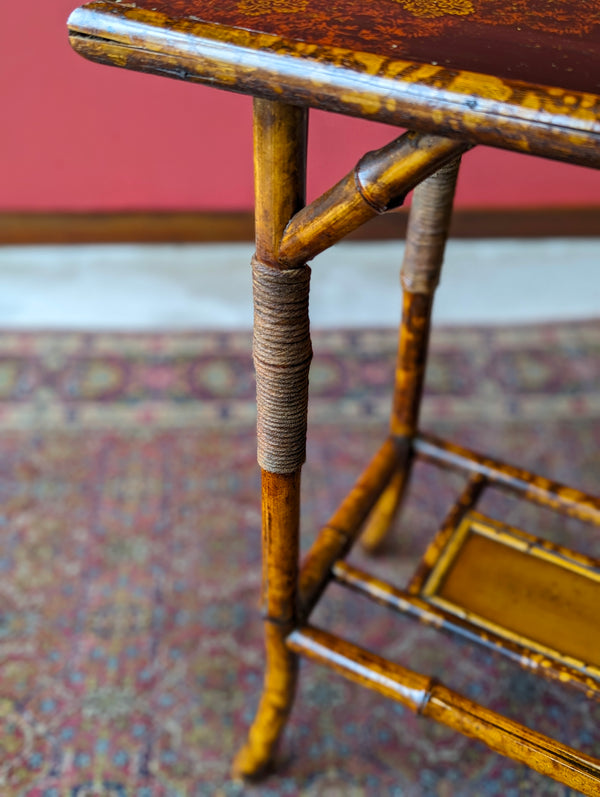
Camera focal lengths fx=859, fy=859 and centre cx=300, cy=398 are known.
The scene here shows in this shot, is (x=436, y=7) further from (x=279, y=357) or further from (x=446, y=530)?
(x=446, y=530)

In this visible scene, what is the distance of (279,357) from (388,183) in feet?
0.74

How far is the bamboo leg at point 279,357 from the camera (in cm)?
75

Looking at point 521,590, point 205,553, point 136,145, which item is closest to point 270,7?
point 521,590

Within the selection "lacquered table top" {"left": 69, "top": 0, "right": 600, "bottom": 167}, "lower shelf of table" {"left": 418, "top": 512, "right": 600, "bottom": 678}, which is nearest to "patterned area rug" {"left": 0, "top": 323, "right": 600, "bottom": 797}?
"lower shelf of table" {"left": 418, "top": 512, "right": 600, "bottom": 678}

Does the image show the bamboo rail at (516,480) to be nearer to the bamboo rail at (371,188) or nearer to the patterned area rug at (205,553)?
the patterned area rug at (205,553)

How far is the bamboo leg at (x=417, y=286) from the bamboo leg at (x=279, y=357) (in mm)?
396

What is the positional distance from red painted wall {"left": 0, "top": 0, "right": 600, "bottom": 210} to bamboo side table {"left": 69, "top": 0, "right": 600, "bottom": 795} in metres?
1.15

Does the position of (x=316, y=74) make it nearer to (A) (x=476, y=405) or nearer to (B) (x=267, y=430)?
(B) (x=267, y=430)

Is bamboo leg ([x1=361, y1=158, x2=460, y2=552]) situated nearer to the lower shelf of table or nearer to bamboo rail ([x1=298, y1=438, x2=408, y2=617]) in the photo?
bamboo rail ([x1=298, y1=438, x2=408, y2=617])

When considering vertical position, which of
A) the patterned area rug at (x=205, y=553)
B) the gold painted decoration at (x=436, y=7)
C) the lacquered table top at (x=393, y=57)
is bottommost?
the patterned area rug at (x=205, y=553)

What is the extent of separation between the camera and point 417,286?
1289 mm

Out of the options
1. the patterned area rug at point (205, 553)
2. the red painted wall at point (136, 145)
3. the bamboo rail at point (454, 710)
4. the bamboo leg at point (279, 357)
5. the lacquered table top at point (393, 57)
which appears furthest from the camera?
the red painted wall at point (136, 145)

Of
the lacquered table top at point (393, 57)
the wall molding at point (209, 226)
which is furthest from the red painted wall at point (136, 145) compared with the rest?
the lacquered table top at point (393, 57)

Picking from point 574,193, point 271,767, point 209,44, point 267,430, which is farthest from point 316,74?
point 574,193
